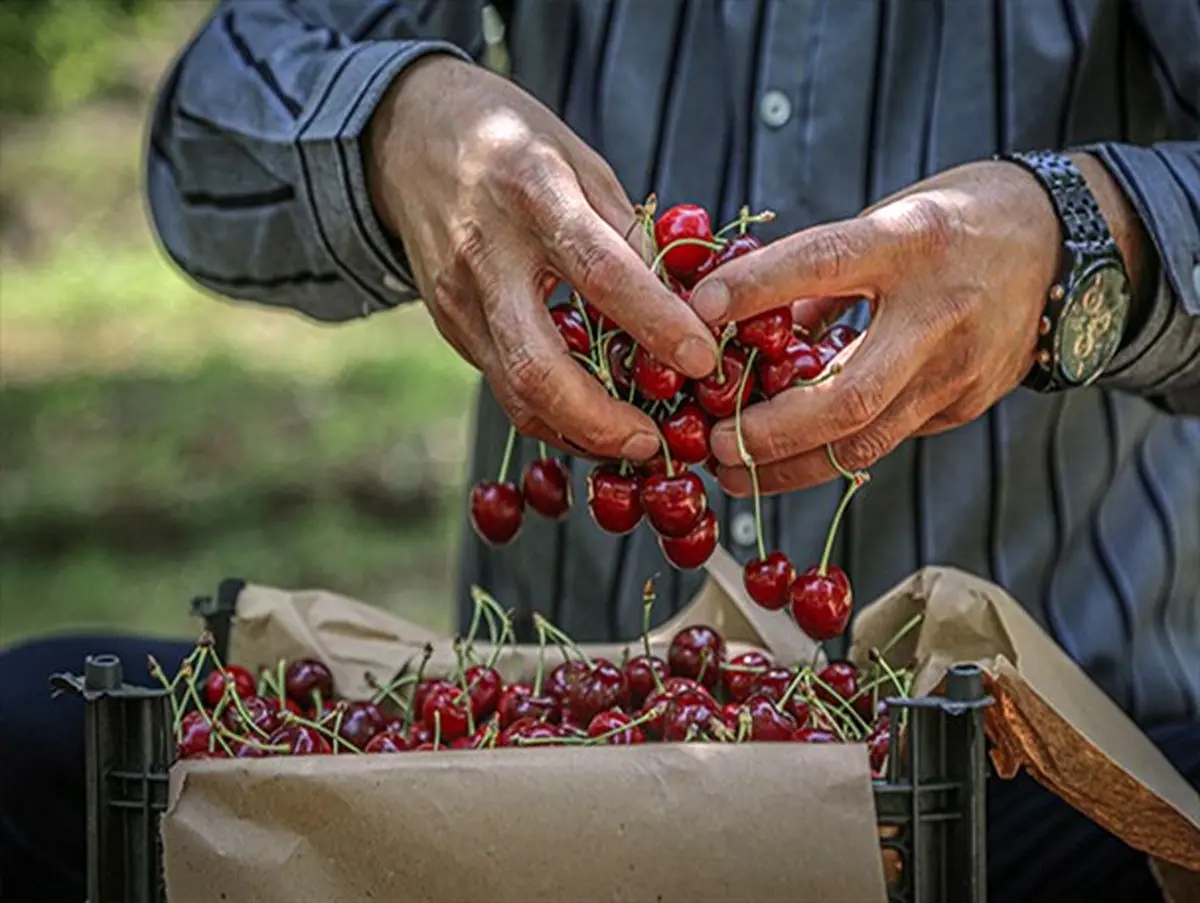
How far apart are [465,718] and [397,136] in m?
0.41

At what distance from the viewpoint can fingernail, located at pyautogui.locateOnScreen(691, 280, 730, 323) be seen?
1118 mm

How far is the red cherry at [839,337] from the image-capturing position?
1.21m

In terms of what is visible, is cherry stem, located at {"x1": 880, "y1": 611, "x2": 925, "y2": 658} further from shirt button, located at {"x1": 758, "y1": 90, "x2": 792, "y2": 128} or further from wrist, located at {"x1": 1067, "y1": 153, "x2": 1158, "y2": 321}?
shirt button, located at {"x1": 758, "y1": 90, "x2": 792, "y2": 128}

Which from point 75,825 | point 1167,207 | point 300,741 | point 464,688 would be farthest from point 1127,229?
point 75,825

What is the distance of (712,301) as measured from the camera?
3.68 feet

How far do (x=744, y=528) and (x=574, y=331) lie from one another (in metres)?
0.52

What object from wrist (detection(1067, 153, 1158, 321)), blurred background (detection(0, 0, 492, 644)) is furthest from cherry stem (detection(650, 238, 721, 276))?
blurred background (detection(0, 0, 492, 644))

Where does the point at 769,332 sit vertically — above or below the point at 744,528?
above

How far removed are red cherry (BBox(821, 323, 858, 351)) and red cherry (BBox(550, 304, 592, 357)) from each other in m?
0.15

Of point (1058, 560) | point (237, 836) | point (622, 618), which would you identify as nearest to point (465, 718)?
point (237, 836)

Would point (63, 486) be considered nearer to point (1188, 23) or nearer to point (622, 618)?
point (622, 618)

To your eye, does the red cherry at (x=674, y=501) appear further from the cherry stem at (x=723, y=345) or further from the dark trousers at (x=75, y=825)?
the dark trousers at (x=75, y=825)

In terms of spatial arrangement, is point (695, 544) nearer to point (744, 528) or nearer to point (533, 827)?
point (533, 827)

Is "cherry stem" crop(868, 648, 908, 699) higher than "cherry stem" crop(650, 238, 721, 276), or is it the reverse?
"cherry stem" crop(650, 238, 721, 276)
